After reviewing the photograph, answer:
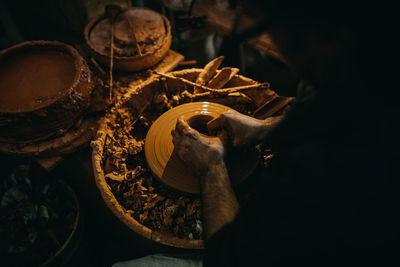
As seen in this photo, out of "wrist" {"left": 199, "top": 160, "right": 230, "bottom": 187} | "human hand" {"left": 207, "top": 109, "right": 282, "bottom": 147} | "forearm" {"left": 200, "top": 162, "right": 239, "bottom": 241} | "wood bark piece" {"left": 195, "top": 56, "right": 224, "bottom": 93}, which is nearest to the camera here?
"forearm" {"left": 200, "top": 162, "right": 239, "bottom": 241}

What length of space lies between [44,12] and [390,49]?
4691 mm

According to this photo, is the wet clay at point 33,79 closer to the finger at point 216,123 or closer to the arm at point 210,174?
the arm at point 210,174

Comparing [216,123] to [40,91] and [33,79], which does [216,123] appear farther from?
[33,79]

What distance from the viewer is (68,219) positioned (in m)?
Result: 2.57

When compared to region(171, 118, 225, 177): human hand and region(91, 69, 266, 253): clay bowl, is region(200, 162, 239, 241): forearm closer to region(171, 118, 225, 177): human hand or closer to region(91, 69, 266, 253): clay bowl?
region(171, 118, 225, 177): human hand

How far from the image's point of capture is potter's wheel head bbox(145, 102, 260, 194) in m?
2.02

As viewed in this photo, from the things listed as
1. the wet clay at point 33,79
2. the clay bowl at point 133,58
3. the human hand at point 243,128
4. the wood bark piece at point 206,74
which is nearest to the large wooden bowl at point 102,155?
the wood bark piece at point 206,74

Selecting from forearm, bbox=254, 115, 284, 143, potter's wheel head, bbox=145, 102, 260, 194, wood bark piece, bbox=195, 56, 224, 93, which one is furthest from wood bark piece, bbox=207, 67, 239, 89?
forearm, bbox=254, 115, 284, 143

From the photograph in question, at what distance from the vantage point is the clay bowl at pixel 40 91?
2080 millimetres

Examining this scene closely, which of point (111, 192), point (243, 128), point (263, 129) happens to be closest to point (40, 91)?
point (111, 192)

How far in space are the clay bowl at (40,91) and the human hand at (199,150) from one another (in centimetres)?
120

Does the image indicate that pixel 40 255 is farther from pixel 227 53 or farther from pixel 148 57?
pixel 227 53

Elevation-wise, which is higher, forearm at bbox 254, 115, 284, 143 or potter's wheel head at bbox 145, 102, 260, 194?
forearm at bbox 254, 115, 284, 143

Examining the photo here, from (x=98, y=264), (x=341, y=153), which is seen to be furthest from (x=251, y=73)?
(x=98, y=264)
